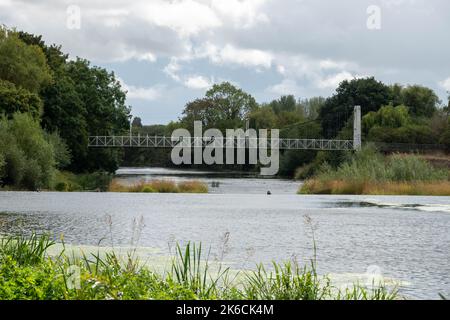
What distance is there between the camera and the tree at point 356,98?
89875 mm

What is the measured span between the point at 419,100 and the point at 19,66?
52.0 meters

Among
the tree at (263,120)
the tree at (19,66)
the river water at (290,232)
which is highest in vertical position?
the tree at (19,66)

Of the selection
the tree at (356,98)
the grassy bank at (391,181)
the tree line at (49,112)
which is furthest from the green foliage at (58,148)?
the tree at (356,98)

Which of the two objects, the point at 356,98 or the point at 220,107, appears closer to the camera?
the point at 356,98

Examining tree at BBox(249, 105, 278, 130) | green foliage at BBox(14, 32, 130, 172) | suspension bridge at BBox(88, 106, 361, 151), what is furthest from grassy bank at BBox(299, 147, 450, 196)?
tree at BBox(249, 105, 278, 130)

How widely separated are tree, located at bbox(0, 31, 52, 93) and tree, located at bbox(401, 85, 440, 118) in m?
48.4

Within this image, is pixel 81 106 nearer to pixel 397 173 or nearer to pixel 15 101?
pixel 15 101

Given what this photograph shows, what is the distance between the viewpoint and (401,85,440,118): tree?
3648 inches

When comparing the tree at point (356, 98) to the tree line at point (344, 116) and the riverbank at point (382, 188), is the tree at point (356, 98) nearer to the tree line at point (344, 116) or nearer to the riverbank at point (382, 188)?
the tree line at point (344, 116)

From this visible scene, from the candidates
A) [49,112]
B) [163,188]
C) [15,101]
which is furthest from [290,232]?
[49,112]

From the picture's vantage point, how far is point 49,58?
7644cm

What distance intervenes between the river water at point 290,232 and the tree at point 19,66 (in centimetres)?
2989

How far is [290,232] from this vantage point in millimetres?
20500
